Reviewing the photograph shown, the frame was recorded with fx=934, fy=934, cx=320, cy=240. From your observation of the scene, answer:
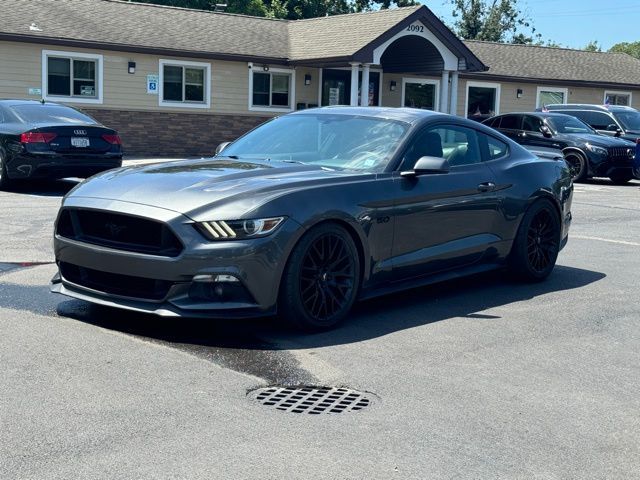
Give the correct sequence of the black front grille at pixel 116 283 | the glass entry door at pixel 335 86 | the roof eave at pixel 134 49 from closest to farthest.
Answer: the black front grille at pixel 116 283, the roof eave at pixel 134 49, the glass entry door at pixel 335 86

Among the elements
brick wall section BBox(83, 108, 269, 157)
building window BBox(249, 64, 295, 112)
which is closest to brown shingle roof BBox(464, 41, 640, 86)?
building window BBox(249, 64, 295, 112)

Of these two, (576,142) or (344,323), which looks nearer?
(344,323)

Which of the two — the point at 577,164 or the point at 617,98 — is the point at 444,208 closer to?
the point at 577,164

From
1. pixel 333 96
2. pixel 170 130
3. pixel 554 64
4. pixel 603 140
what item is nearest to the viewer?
pixel 603 140

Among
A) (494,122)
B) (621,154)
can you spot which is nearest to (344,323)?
(621,154)

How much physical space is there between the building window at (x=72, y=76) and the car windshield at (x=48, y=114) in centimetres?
992

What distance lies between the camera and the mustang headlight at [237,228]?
5789 mm

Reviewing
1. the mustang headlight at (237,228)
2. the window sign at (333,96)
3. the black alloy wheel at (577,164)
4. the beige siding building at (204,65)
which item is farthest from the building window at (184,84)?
the mustang headlight at (237,228)

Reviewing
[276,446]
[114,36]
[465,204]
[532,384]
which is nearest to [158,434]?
[276,446]

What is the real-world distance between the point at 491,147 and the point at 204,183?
301cm

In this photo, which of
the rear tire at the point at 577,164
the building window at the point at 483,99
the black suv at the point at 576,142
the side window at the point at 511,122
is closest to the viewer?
the black suv at the point at 576,142

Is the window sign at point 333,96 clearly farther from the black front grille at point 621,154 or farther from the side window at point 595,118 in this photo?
the black front grille at point 621,154

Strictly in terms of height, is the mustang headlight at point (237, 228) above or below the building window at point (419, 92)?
below

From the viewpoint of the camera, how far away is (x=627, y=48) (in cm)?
11700
